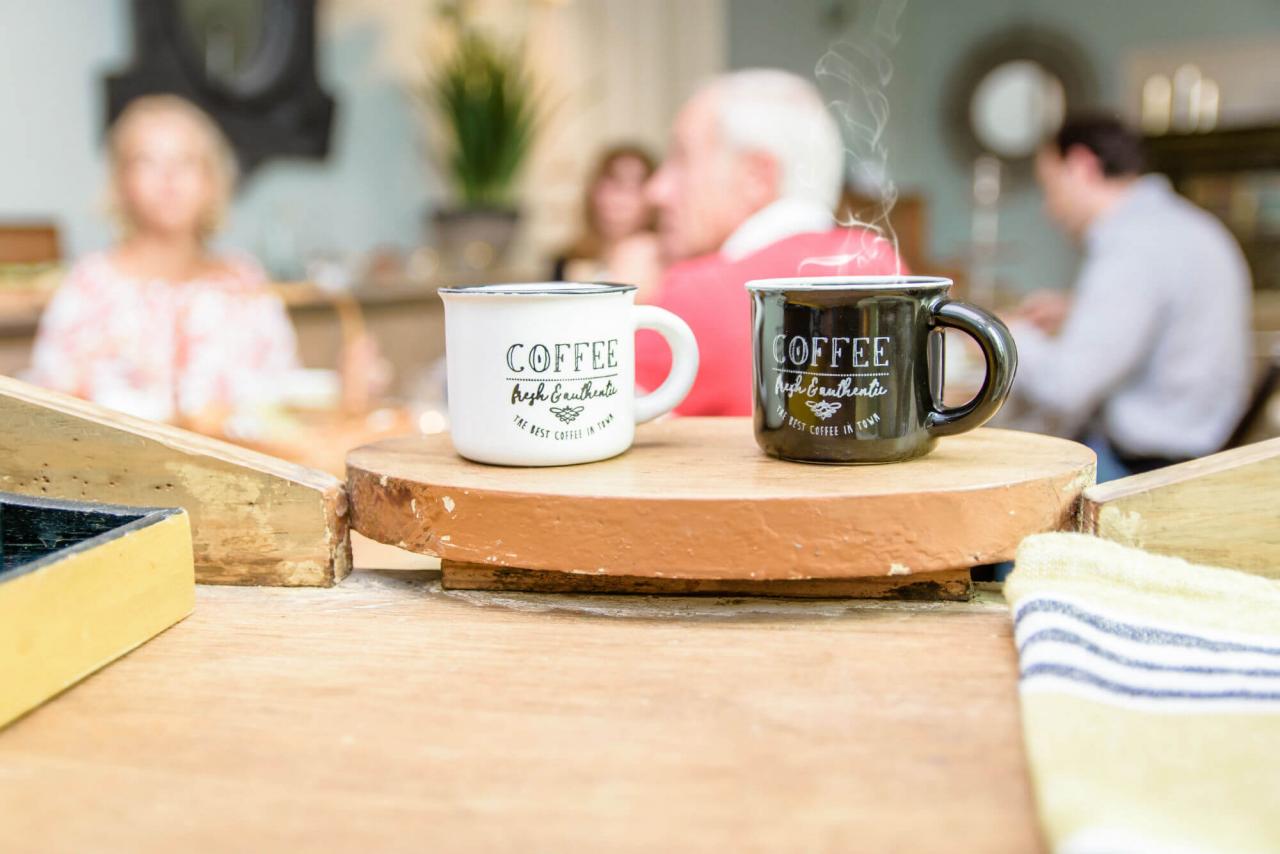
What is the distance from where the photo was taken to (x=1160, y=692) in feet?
1.54

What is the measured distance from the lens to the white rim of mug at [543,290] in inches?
25.9

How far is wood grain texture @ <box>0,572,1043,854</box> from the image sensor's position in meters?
0.40

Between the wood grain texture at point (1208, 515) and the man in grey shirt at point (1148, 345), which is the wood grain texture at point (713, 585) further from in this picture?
the man in grey shirt at point (1148, 345)

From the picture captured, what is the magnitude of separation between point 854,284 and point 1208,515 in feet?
0.80

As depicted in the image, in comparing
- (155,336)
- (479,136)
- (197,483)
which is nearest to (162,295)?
(155,336)

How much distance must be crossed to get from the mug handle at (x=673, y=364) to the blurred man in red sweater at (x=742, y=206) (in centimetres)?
47

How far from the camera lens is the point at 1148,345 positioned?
7.73ft

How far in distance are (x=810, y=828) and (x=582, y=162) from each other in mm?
4829

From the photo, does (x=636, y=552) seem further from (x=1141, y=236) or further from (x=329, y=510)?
(x=1141, y=236)

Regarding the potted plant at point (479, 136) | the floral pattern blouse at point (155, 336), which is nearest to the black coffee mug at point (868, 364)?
the floral pattern blouse at point (155, 336)

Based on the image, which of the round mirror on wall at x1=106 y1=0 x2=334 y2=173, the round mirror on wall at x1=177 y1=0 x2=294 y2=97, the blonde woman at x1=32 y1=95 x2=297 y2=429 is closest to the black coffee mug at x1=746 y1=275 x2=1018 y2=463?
the blonde woman at x1=32 y1=95 x2=297 y2=429

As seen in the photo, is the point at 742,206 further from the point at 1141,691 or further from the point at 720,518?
the point at 1141,691

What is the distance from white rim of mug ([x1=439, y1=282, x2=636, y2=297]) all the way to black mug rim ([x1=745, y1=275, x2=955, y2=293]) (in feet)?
0.30

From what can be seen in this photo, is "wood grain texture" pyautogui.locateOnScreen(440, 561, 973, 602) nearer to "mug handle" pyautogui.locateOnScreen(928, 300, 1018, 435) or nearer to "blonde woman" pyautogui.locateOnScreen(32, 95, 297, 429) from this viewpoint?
"mug handle" pyautogui.locateOnScreen(928, 300, 1018, 435)
